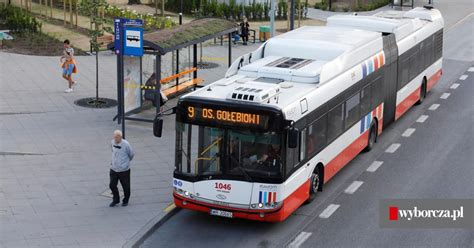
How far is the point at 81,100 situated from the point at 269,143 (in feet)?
38.6

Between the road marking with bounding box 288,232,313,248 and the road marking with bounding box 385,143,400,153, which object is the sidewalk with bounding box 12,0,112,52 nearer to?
the road marking with bounding box 385,143,400,153

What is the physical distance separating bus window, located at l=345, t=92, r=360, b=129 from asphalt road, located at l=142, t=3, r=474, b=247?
1.20 metres

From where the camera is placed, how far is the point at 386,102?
22125 millimetres

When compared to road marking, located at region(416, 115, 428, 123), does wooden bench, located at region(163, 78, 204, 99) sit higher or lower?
higher

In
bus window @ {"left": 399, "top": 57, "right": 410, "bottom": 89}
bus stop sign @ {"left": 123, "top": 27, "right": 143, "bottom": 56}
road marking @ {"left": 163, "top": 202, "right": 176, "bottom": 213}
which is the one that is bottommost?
road marking @ {"left": 163, "top": 202, "right": 176, "bottom": 213}

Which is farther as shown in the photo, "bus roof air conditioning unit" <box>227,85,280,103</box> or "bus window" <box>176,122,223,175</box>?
"bus window" <box>176,122,223,175</box>

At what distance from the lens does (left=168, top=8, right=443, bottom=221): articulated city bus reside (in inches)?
592

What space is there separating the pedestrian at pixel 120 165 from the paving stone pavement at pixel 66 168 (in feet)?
1.25

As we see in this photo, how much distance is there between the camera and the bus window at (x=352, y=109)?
1881cm

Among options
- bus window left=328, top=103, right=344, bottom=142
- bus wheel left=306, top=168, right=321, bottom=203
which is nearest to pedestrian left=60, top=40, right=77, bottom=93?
bus window left=328, top=103, right=344, bottom=142

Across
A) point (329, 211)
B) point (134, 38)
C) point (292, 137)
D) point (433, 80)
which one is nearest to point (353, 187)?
point (329, 211)

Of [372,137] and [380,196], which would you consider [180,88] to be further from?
[380,196]

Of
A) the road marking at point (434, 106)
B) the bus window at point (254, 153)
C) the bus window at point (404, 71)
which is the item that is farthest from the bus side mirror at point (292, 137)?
the road marking at point (434, 106)

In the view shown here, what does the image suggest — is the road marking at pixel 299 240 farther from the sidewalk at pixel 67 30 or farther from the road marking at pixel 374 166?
the sidewalk at pixel 67 30
